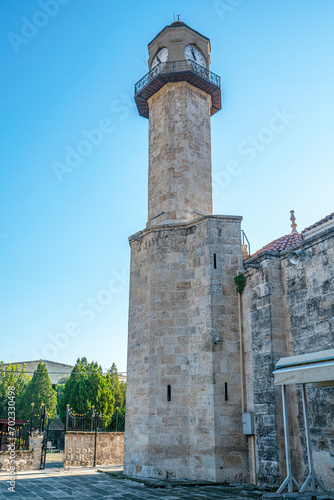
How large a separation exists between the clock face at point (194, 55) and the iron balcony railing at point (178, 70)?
1.47 ft

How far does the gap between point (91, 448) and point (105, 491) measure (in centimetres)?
768

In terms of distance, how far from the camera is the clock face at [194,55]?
16.3 m

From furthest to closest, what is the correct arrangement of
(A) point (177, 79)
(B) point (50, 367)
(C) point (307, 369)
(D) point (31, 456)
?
(B) point (50, 367), (A) point (177, 79), (D) point (31, 456), (C) point (307, 369)

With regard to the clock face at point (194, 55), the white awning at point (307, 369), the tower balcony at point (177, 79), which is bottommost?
the white awning at point (307, 369)

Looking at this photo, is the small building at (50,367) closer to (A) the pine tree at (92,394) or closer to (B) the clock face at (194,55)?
(A) the pine tree at (92,394)

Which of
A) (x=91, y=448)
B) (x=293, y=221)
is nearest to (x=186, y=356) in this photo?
(x=91, y=448)

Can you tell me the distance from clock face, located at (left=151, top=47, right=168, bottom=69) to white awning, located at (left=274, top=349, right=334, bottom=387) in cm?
1316

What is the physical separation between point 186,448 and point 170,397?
1351 millimetres

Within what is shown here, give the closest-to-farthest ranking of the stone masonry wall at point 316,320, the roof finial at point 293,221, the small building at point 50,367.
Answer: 1. the stone masonry wall at point 316,320
2. the roof finial at point 293,221
3. the small building at point 50,367

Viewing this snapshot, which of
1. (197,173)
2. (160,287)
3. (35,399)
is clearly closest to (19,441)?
(160,287)

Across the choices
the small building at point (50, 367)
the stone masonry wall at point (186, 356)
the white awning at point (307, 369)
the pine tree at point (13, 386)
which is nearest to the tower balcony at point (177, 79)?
the stone masonry wall at point (186, 356)

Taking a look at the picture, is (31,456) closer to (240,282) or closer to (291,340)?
(240,282)

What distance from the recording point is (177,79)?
15398 millimetres

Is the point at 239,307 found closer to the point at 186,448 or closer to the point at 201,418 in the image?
the point at 201,418
